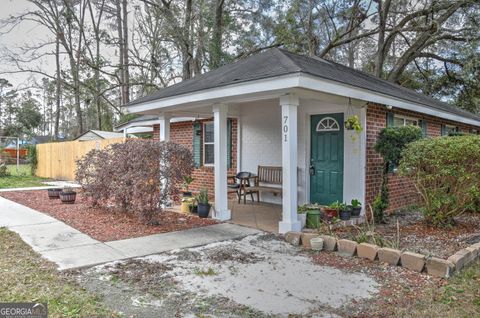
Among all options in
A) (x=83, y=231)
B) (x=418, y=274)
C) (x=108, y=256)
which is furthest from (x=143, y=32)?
(x=418, y=274)

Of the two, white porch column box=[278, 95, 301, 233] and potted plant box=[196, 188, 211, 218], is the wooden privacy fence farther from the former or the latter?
white porch column box=[278, 95, 301, 233]

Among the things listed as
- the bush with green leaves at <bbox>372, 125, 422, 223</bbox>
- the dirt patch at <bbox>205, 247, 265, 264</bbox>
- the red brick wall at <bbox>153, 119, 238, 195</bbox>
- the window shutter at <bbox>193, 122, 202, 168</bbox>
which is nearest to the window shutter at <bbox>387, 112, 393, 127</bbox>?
the bush with green leaves at <bbox>372, 125, 422, 223</bbox>

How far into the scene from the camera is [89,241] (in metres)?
5.95

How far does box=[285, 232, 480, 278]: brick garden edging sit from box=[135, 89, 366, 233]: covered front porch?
1.01 meters

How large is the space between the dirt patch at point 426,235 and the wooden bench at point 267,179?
2.77 meters

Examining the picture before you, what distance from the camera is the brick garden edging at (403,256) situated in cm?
450

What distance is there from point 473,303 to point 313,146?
5353mm

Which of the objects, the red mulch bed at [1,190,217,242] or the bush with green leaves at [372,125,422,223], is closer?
the red mulch bed at [1,190,217,242]

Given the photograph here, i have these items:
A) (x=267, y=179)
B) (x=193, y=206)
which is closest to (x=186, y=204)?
(x=193, y=206)

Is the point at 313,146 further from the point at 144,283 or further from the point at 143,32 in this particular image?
the point at 143,32

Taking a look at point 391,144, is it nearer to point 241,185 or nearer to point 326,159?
point 326,159

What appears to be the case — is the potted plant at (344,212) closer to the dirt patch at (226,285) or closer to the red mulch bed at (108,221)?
the dirt patch at (226,285)

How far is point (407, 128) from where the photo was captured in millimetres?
7371

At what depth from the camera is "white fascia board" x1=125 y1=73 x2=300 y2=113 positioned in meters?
5.94
